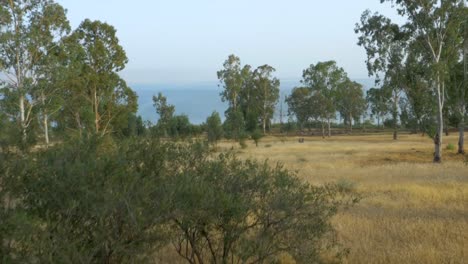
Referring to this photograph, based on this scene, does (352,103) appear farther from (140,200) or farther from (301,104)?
(140,200)

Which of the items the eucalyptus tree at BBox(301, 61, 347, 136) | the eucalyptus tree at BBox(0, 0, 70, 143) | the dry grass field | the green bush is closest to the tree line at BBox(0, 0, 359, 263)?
the green bush

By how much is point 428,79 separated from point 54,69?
68.0 ft

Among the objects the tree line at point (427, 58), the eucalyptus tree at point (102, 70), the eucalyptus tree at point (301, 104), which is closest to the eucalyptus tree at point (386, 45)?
the tree line at point (427, 58)

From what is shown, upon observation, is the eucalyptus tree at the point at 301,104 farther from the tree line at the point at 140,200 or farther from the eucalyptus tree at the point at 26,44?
the tree line at the point at 140,200

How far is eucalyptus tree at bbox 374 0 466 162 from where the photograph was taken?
88.3ft

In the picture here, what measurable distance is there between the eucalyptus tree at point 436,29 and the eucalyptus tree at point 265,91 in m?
45.3

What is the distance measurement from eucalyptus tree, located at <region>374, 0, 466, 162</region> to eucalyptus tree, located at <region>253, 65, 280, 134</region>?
149ft

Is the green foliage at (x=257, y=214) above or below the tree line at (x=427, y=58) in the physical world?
below

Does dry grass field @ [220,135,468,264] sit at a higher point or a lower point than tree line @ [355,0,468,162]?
lower

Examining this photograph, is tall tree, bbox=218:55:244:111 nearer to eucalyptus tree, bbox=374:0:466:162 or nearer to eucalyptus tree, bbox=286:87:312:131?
eucalyptus tree, bbox=286:87:312:131

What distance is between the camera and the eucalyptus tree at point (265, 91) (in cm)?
7388

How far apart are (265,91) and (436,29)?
4685 cm

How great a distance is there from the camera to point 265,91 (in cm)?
7381

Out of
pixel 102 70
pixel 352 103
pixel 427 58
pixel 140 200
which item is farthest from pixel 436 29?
pixel 352 103
